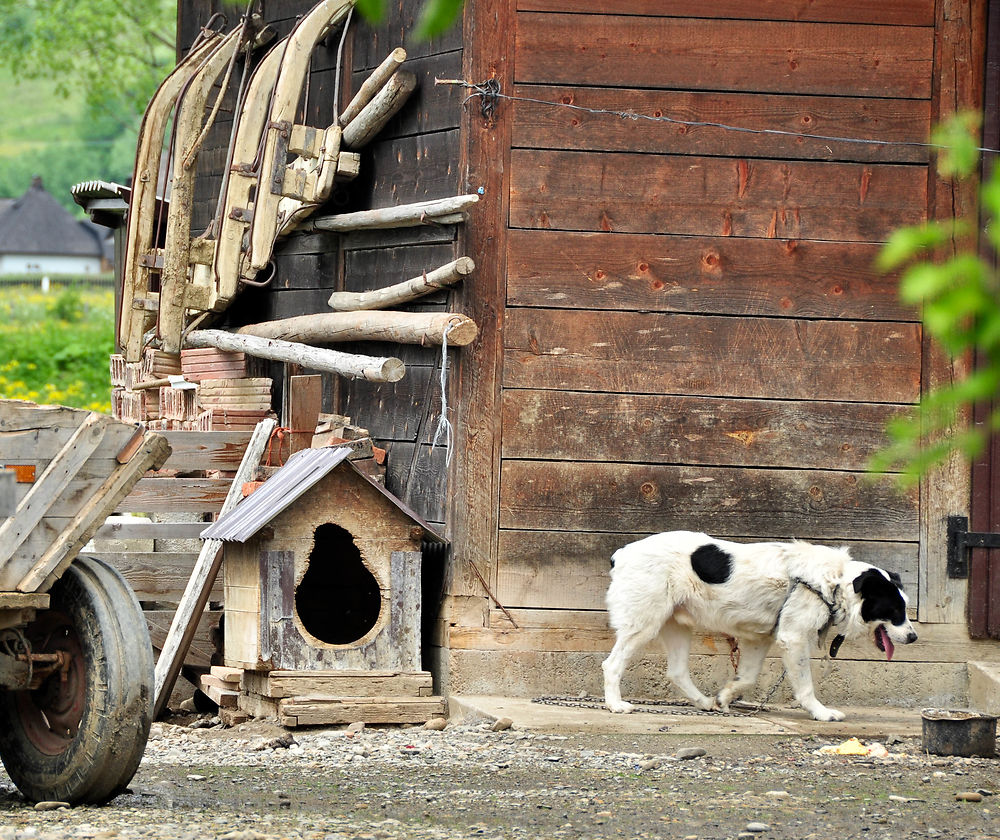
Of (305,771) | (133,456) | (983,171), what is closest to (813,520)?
(983,171)

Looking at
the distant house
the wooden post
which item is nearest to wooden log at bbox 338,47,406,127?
the wooden post

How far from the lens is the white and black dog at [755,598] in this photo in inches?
271

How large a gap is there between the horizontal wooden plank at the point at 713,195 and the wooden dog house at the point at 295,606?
5.79 feet

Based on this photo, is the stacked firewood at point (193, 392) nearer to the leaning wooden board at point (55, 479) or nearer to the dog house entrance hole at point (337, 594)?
the dog house entrance hole at point (337, 594)

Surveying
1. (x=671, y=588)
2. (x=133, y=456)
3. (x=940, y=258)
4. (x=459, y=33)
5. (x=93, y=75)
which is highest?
(x=93, y=75)

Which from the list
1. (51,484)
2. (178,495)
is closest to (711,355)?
(178,495)

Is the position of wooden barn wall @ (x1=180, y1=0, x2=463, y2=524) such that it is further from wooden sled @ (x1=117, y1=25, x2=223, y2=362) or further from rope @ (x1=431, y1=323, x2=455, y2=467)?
wooden sled @ (x1=117, y1=25, x2=223, y2=362)

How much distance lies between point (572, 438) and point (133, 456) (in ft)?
10.2

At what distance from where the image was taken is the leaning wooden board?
4.74 meters

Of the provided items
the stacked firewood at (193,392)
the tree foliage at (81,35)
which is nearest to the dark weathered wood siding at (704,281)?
the stacked firewood at (193,392)

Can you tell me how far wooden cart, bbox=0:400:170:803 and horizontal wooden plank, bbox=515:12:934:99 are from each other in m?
3.58

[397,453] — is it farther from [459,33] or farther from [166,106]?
[166,106]

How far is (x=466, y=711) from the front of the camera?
7.18 meters

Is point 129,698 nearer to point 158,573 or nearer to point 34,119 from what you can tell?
point 158,573
